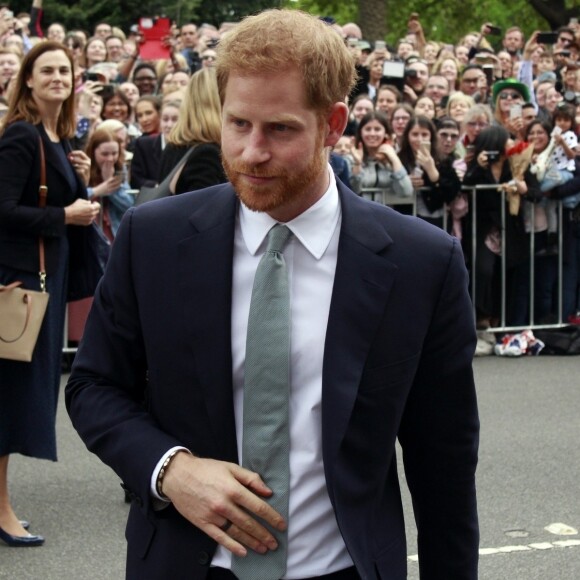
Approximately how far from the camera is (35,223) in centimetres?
584

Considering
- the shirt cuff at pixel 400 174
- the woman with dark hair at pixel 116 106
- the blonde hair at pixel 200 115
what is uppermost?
the blonde hair at pixel 200 115

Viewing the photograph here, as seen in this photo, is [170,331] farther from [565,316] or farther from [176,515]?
[565,316]

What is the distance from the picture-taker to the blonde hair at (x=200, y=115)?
6152mm

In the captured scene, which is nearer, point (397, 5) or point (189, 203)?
point (189, 203)

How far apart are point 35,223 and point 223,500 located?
12.4ft

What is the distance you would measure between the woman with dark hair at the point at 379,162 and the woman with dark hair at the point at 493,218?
2.65 ft

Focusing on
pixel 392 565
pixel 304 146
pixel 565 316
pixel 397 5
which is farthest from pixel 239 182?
pixel 397 5

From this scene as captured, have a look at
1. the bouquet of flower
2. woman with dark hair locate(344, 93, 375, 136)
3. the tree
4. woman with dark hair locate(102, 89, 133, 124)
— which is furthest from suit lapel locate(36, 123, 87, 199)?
the tree

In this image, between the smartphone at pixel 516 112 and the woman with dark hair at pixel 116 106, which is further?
the smartphone at pixel 516 112

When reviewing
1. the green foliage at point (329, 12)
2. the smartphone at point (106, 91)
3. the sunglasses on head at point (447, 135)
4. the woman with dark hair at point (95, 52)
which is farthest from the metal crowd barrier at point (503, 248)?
the green foliage at point (329, 12)

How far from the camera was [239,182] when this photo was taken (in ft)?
7.60

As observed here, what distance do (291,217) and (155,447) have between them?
0.48m

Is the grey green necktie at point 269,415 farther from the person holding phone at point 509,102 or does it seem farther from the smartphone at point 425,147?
the person holding phone at point 509,102

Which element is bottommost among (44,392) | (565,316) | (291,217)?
(565,316)
